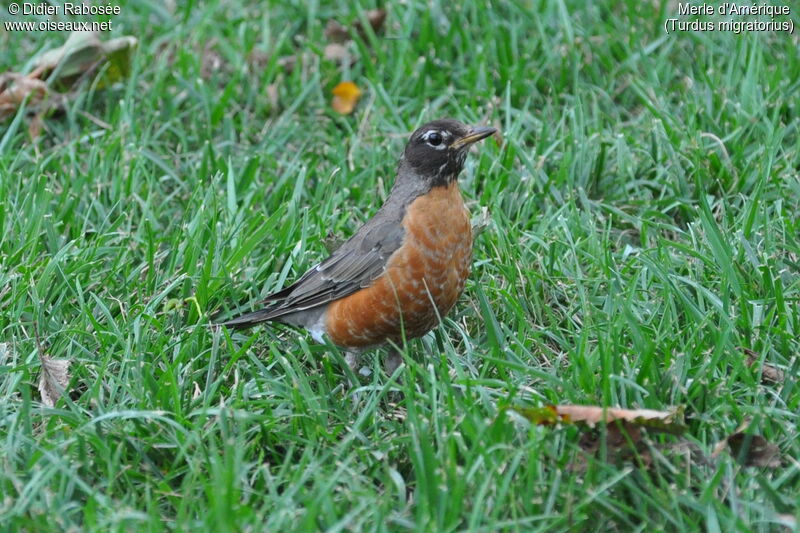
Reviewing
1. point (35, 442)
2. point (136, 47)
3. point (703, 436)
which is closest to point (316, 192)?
point (136, 47)

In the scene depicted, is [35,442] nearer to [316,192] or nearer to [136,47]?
[316,192]

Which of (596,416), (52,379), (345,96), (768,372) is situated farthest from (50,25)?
(768,372)

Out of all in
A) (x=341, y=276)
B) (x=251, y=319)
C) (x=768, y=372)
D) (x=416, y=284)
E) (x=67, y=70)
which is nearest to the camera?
(x=768, y=372)

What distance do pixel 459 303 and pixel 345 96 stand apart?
2.12m

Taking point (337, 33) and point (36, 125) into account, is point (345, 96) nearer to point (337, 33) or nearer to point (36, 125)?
point (337, 33)

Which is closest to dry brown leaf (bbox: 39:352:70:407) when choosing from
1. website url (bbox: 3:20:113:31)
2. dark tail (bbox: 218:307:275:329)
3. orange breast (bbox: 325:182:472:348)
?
dark tail (bbox: 218:307:275:329)

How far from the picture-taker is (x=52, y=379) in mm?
4148

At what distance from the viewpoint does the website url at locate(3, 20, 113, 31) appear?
23.1 ft

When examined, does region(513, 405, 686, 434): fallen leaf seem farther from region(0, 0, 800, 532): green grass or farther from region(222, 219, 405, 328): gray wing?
region(222, 219, 405, 328): gray wing

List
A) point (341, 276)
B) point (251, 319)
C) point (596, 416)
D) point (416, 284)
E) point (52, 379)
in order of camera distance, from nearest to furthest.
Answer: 1. point (596, 416)
2. point (52, 379)
3. point (416, 284)
4. point (251, 319)
5. point (341, 276)

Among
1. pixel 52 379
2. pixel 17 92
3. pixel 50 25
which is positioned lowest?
pixel 52 379

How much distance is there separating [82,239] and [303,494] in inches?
91.3

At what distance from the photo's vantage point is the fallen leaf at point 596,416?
3436 mm

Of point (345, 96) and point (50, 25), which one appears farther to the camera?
point (50, 25)
